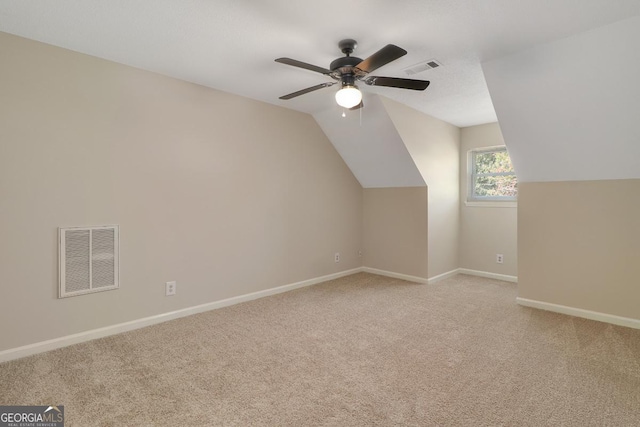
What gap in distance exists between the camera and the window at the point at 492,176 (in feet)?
15.1

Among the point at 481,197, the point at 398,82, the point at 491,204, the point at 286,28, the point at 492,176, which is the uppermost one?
the point at 286,28

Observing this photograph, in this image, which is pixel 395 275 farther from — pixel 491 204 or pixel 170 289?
pixel 170 289

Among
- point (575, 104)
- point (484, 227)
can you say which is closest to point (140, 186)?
point (575, 104)

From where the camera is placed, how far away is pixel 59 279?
248 centimetres

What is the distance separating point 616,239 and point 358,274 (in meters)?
3.05

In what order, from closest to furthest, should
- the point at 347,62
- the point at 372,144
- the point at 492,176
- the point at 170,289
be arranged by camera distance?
the point at 347,62
the point at 170,289
the point at 372,144
the point at 492,176

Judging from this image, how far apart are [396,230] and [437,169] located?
1.06 m

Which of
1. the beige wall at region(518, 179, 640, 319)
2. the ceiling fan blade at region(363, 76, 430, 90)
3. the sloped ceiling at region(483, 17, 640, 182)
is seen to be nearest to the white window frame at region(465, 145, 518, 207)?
the beige wall at region(518, 179, 640, 319)

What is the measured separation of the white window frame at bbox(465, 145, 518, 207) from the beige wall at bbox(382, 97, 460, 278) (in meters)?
0.18

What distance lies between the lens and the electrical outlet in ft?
10.0

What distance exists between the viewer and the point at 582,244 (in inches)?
124

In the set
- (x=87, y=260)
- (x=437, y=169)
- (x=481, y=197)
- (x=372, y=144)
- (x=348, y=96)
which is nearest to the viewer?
(x=348, y=96)

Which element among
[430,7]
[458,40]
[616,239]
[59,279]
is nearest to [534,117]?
[458,40]

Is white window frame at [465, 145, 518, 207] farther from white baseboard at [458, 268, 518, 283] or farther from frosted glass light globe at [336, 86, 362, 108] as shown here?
frosted glass light globe at [336, 86, 362, 108]
